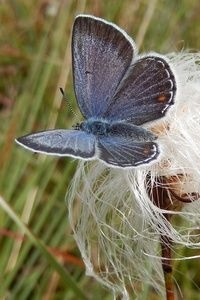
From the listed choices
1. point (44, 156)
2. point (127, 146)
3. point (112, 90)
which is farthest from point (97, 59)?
point (44, 156)

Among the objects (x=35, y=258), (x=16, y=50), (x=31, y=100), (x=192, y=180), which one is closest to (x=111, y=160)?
(x=192, y=180)

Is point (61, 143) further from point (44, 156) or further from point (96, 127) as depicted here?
point (44, 156)

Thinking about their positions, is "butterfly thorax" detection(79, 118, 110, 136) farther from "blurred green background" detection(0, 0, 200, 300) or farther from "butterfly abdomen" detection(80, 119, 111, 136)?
"blurred green background" detection(0, 0, 200, 300)

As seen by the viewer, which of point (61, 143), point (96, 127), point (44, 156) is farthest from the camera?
point (44, 156)

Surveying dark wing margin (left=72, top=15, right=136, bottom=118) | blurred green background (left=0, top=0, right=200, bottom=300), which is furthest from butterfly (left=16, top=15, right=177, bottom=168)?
blurred green background (left=0, top=0, right=200, bottom=300)

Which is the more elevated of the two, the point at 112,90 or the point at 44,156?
the point at 112,90

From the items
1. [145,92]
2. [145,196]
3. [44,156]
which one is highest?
[145,92]
